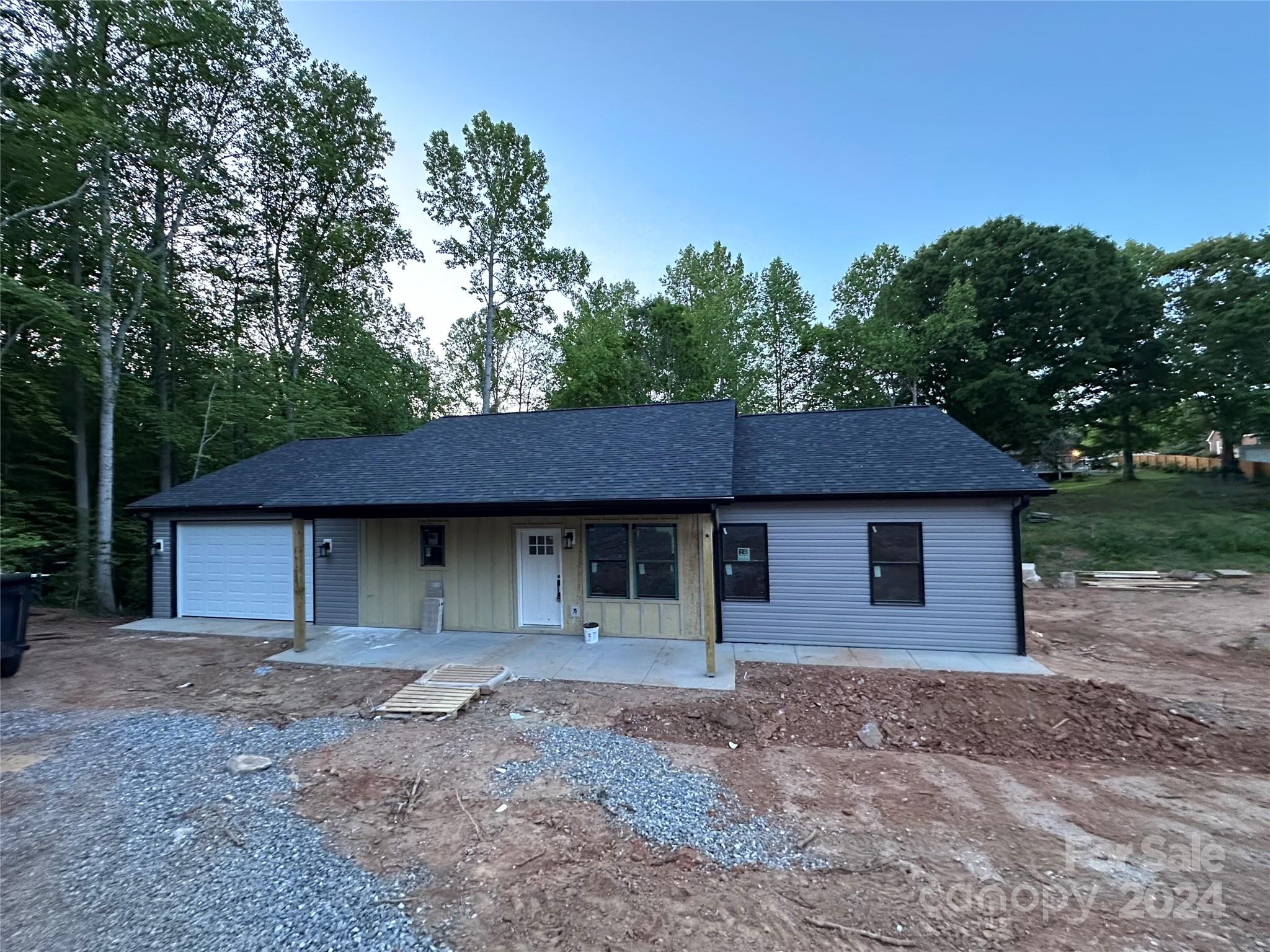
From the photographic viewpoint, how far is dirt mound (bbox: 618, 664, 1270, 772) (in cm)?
506

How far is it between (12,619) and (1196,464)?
54834mm

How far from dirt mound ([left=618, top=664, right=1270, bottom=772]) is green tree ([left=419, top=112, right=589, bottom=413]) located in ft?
51.0

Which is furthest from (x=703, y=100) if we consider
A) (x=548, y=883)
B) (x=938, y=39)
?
(x=548, y=883)

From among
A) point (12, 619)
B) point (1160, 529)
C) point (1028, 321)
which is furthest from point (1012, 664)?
point (1028, 321)

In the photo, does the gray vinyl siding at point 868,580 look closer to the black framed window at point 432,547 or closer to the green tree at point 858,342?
the black framed window at point 432,547

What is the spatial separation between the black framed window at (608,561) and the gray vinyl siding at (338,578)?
4753 millimetres

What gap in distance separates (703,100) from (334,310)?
1464 centimetres

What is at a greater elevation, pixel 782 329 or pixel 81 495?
pixel 782 329

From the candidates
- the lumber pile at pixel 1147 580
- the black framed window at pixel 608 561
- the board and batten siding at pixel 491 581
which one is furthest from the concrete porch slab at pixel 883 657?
the lumber pile at pixel 1147 580

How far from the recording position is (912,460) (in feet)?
28.9

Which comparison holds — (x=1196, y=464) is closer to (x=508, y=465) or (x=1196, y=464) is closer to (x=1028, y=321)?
(x=1028, y=321)

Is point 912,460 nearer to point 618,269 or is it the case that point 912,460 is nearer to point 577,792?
point 577,792

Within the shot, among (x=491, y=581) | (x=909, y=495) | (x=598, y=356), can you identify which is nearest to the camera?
(x=909, y=495)

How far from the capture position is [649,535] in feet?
28.9
